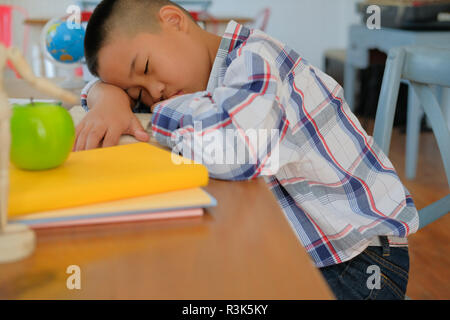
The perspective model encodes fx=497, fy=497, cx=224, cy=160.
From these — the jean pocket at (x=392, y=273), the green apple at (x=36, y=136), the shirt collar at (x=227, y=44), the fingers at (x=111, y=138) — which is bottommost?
the jean pocket at (x=392, y=273)

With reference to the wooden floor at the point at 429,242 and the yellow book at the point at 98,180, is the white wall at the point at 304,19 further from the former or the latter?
the yellow book at the point at 98,180

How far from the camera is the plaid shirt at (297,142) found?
593mm

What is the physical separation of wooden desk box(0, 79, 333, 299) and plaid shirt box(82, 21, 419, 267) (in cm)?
15

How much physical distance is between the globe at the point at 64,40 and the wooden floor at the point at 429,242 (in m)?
1.23

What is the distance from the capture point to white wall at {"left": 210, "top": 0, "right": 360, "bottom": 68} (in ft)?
17.8

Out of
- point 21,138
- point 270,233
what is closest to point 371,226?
point 270,233

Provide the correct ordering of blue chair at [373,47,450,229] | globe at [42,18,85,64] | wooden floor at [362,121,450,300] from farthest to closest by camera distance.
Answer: wooden floor at [362,121,450,300] < globe at [42,18,85,64] < blue chair at [373,47,450,229]

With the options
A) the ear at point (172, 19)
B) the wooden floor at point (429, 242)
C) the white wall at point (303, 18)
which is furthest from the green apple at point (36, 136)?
the white wall at point (303, 18)

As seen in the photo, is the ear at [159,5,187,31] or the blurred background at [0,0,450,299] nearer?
the ear at [159,5,187,31]

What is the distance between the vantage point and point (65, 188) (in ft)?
1.37

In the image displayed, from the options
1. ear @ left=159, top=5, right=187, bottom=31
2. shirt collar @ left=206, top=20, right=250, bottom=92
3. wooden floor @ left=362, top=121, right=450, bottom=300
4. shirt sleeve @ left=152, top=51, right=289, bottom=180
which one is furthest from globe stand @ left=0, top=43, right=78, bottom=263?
wooden floor @ left=362, top=121, right=450, bottom=300

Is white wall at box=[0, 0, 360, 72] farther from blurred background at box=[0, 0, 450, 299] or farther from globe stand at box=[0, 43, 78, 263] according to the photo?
globe stand at box=[0, 43, 78, 263]
